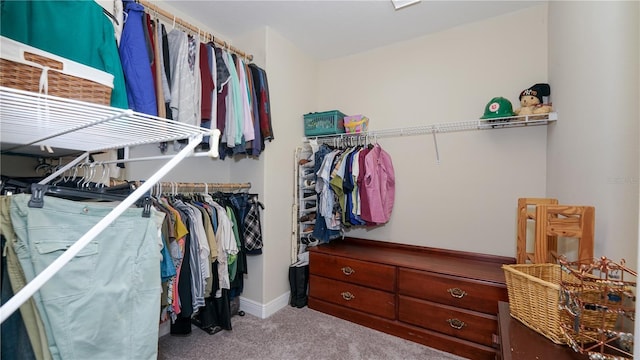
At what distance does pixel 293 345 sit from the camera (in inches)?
74.9

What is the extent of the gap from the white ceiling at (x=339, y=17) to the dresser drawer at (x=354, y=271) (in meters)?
1.99

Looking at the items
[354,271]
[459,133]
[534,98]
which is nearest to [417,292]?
[354,271]

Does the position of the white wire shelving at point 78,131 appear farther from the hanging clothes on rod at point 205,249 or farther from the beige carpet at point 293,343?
the beige carpet at point 293,343

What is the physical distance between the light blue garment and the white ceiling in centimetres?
189

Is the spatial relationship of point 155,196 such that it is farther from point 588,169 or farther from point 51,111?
point 588,169

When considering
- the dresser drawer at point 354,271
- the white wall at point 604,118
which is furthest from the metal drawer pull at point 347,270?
the white wall at point 604,118

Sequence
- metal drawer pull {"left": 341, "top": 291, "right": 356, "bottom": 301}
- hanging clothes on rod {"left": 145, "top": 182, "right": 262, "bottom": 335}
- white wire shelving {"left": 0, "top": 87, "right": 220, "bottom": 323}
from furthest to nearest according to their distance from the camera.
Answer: metal drawer pull {"left": 341, "top": 291, "right": 356, "bottom": 301} < hanging clothes on rod {"left": 145, "top": 182, "right": 262, "bottom": 335} < white wire shelving {"left": 0, "top": 87, "right": 220, "bottom": 323}

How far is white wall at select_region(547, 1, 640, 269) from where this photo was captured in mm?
939

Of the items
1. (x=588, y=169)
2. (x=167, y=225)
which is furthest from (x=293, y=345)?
(x=588, y=169)

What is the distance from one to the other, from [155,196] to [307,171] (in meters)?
1.36

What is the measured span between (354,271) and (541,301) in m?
1.43

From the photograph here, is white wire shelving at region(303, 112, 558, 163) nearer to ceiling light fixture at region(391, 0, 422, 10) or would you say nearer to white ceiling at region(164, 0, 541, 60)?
white ceiling at region(164, 0, 541, 60)

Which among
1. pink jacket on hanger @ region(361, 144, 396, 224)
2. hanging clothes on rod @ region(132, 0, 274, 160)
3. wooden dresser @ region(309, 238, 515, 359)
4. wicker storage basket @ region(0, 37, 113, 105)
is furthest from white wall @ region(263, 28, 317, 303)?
wicker storage basket @ region(0, 37, 113, 105)

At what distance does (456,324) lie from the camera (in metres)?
1.83
